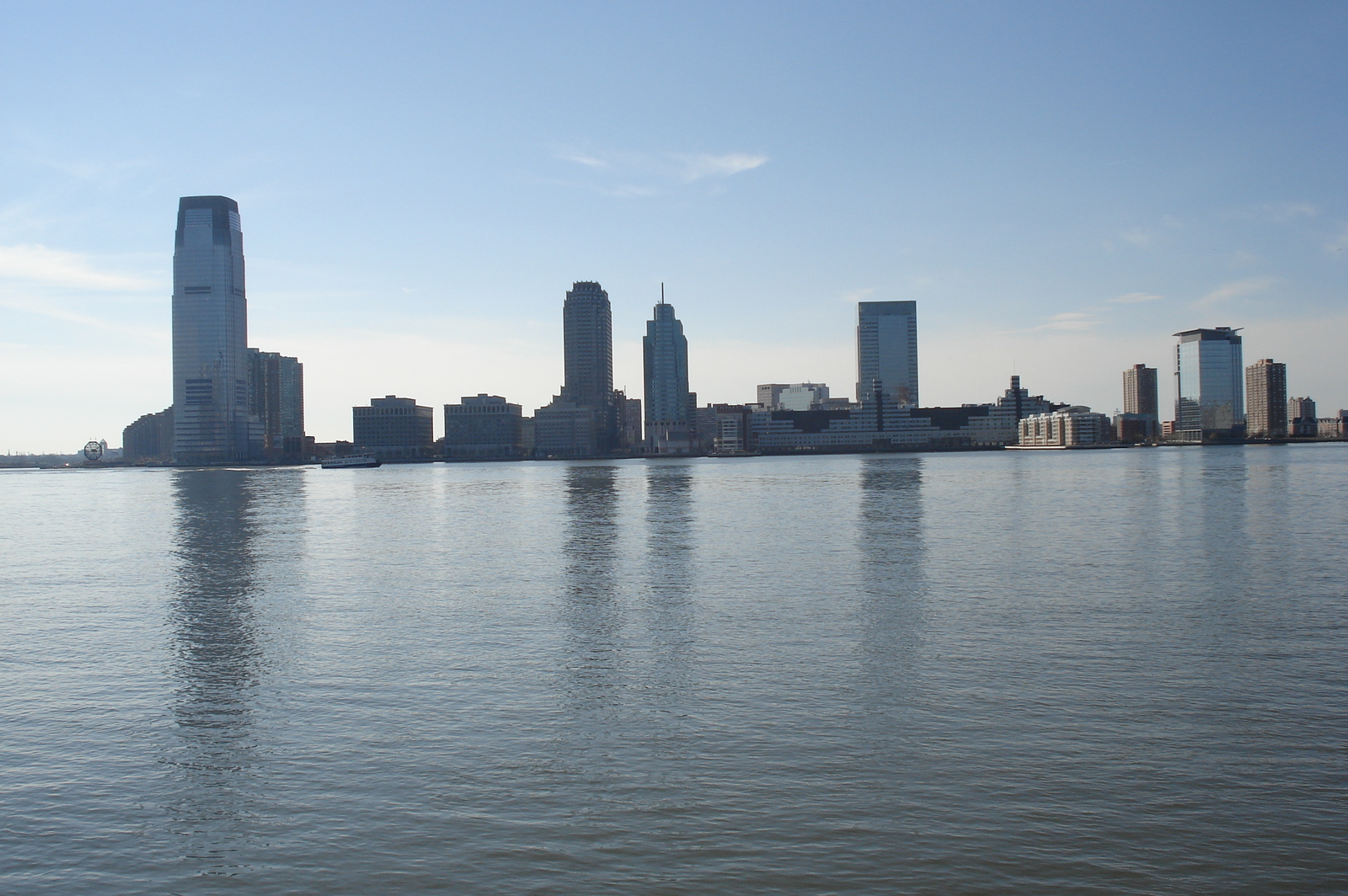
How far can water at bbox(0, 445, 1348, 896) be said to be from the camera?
13.6 m

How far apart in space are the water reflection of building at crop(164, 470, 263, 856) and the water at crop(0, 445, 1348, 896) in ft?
0.34

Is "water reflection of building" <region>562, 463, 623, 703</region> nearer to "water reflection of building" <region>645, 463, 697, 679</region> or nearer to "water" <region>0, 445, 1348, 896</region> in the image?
"water" <region>0, 445, 1348, 896</region>

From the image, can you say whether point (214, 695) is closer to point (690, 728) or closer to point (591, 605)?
point (690, 728)

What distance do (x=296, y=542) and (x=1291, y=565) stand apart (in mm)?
53743

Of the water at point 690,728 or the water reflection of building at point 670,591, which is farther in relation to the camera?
the water reflection of building at point 670,591

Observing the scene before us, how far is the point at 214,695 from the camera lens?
23156 millimetres

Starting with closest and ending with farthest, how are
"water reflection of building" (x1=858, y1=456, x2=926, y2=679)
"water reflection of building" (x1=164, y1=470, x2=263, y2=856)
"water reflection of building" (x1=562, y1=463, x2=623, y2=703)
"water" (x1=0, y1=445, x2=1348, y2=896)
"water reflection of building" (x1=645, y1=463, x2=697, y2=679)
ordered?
"water" (x1=0, y1=445, x2=1348, y2=896)
"water reflection of building" (x1=164, y1=470, x2=263, y2=856)
"water reflection of building" (x1=562, y1=463, x2=623, y2=703)
"water reflection of building" (x1=645, y1=463, x2=697, y2=679)
"water reflection of building" (x1=858, y1=456, x2=926, y2=679)

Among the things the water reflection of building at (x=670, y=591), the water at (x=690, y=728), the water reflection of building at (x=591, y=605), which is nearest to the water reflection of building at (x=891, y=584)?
the water at (x=690, y=728)

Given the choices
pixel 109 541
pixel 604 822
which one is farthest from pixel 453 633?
pixel 109 541

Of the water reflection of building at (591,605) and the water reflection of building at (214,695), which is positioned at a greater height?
the water reflection of building at (591,605)

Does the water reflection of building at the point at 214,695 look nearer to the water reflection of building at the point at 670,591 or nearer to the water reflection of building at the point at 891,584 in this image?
the water reflection of building at the point at 670,591

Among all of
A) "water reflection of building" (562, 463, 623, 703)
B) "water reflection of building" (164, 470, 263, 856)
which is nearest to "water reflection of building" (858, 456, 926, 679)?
"water reflection of building" (562, 463, 623, 703)

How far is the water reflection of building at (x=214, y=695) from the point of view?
15805 mm

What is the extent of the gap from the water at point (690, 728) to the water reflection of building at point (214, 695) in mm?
105
